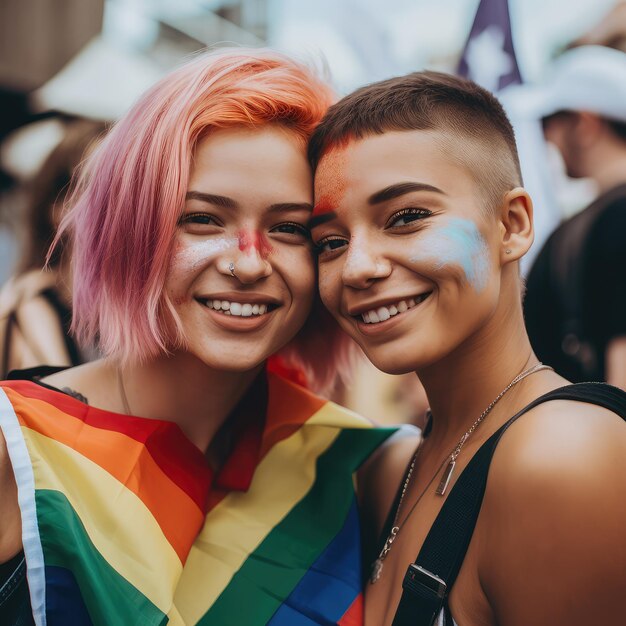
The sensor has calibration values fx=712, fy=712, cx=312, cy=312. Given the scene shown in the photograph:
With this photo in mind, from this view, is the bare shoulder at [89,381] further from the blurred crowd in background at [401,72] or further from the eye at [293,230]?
the blurred crowd in background at [401,72]

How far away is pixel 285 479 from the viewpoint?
1.93 meters

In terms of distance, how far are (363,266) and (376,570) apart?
74 cm

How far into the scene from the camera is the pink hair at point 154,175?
5.64ft

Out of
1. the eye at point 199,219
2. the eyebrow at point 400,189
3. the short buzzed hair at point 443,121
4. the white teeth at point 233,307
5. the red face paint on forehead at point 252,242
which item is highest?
the short buzzed hair at point 443,121

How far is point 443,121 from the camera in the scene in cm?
165

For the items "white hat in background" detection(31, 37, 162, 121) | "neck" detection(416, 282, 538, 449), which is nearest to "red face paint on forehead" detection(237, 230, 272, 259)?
"neck" detection(416, 282, 538, 449)

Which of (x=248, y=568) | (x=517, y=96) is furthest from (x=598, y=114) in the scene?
(x=248, y=568)

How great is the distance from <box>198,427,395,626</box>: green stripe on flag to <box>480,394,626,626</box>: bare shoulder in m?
0.58

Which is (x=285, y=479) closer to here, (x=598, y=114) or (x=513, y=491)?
(x=513, y=491)

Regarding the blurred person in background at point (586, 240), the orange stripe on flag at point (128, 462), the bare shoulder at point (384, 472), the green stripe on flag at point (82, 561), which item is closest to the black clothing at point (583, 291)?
the blurred person in background at point (586, 240)

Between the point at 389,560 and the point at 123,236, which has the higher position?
the point at 123,236

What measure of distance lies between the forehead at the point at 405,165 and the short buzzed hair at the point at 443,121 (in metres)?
0.02

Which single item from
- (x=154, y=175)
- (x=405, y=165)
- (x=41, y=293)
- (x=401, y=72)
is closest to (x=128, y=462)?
(x=154, y=175)

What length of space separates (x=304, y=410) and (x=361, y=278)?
644 millimetres
